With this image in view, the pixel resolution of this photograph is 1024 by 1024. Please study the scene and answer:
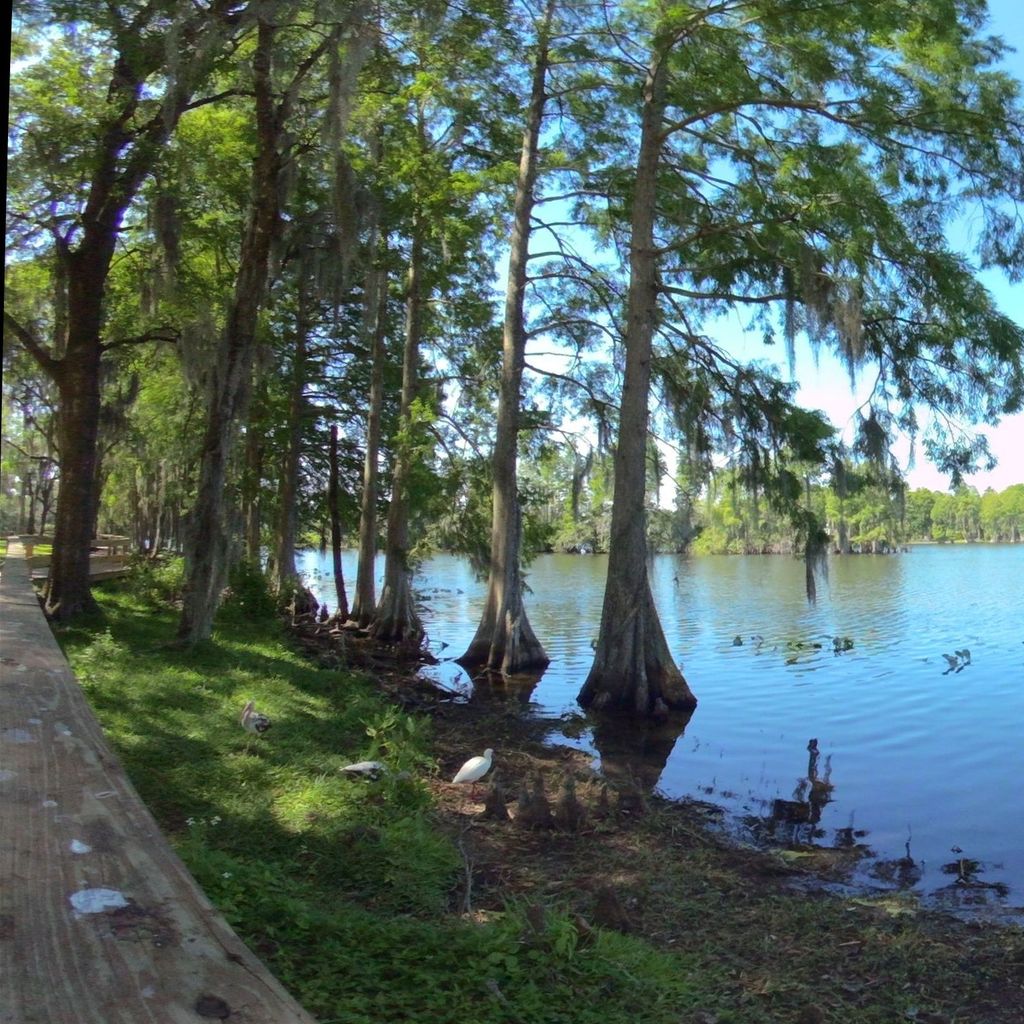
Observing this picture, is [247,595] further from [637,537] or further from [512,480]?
[637,537]

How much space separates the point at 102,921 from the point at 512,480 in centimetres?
1550

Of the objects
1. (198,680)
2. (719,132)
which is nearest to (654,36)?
(719,132)

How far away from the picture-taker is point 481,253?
1884 cm

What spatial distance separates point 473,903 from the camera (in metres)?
5.08

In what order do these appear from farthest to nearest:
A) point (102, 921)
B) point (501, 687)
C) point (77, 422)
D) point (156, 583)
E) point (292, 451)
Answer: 1. point (292, 451)
2. point (156, 583)
3. point (501, 687)
4. point (77, 422)
5. point (102, 921)

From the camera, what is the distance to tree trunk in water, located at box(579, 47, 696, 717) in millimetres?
12750

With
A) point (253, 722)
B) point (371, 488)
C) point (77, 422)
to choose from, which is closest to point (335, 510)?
point (371, 488)

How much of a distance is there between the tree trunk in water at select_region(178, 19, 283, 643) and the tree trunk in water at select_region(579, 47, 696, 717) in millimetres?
5327

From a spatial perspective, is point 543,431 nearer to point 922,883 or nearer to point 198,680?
point 198,680

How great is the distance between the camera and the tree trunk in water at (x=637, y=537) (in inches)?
502

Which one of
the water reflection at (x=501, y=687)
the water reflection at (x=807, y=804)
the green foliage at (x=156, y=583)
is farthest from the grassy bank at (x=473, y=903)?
the green foliage at (x=156, y=583)

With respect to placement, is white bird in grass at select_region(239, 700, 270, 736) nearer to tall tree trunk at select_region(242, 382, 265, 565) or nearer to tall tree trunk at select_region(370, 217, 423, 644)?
tall tree trunk at select_region(370, 217, 423, 644)

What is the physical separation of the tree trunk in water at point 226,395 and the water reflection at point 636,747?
4765 millimetres

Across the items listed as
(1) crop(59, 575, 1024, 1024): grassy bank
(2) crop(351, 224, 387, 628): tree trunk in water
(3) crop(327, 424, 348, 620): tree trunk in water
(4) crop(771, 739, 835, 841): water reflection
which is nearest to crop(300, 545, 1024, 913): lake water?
(4) crop(771, 739, 835, 841): water reflection
